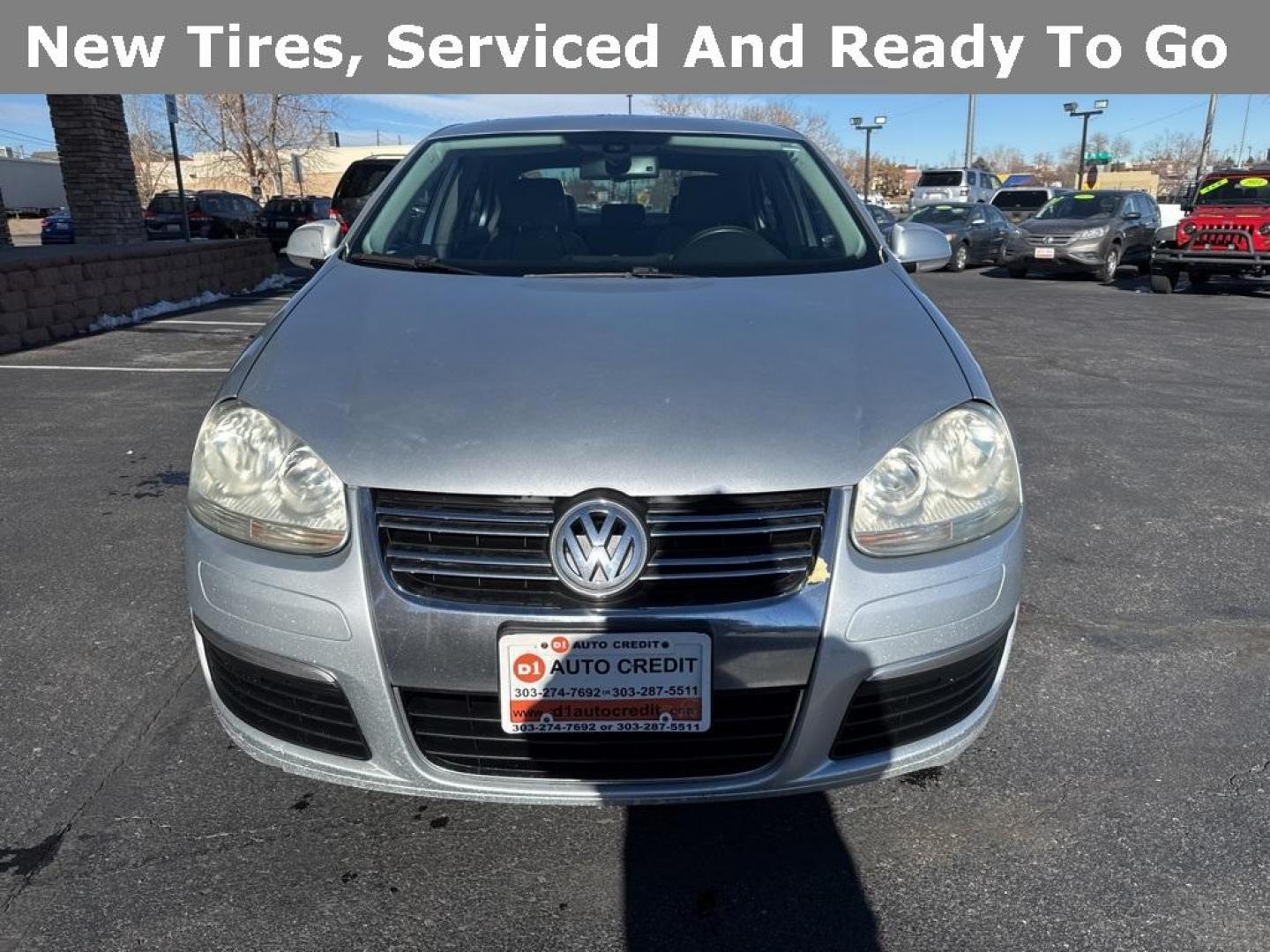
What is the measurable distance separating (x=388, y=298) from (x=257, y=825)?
1.33 m

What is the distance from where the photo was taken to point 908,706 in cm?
199

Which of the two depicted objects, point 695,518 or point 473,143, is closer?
point 695,518

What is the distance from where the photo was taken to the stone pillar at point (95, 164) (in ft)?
44.1

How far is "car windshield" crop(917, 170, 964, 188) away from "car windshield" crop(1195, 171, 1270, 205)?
49.1 ft

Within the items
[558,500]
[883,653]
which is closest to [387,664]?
[558,500]

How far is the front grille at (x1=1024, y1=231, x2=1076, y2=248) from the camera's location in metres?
17.4

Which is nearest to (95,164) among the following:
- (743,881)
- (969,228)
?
(743,881)

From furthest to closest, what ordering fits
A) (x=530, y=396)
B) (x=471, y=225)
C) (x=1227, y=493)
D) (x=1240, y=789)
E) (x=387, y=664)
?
(x=1227, y=493)
(x=471, y=225)
(x=1240, y=789)
(x=530, y=396)
(x=387, y=664)

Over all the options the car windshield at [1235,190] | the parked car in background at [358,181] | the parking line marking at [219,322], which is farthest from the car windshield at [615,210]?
the car windshield at [1235,190]

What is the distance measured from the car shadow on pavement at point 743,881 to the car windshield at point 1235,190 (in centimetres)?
1589

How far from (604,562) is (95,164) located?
14805 mm

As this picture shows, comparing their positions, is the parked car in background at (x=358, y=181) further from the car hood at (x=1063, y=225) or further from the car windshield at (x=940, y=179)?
the car windshield at (x=940, y=179)

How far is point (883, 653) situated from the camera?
1.88 meters

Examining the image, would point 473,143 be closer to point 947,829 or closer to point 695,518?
point 695,518
